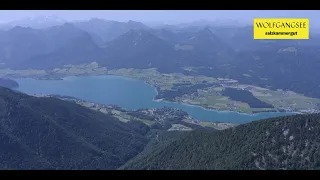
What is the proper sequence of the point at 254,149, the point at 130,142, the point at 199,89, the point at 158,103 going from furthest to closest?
the point at 199,89
the point at 158,103
the point at 130,142
the point at 254,149

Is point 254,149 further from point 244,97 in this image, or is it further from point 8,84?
point 8,84

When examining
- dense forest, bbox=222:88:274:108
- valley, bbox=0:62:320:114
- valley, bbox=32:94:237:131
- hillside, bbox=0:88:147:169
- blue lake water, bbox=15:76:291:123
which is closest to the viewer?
hillside, bbox=0:88:147:169

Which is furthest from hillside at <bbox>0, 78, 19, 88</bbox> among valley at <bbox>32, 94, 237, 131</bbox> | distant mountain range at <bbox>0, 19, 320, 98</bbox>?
valley at <bbox>32, 94, 237, 131</bbox>

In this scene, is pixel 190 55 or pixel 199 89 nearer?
pixel 199 89

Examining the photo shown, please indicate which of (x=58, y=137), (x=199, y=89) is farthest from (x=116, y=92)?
(x=58, y=137)

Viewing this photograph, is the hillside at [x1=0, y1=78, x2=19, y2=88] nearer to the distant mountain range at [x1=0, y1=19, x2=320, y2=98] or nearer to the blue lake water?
the blue lake water

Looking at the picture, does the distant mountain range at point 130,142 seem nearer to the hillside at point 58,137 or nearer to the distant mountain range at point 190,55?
the hillside at point 58,137

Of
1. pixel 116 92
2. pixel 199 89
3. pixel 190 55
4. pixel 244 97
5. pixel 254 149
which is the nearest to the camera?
pixel 254 149
